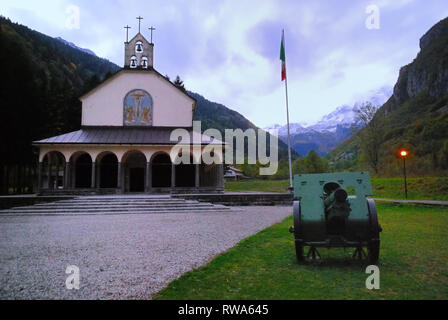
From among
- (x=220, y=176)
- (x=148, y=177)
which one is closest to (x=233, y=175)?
(x=220, y=176)

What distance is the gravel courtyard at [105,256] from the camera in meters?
4.11

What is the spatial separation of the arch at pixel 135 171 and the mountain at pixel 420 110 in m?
27.6

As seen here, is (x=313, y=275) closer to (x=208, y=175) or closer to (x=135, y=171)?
(x=135, y=171)

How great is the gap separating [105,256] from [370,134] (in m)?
40.9

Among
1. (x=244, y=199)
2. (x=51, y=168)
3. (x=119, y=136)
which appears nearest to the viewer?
(x=244, y=199)

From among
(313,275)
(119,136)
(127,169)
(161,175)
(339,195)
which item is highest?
(119,136)

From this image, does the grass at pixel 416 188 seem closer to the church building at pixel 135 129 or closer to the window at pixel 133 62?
the church building at pixel 135 129

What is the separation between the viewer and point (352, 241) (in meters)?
4.89

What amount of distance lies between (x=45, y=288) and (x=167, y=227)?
618cm

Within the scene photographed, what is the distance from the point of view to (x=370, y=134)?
39.6 meters

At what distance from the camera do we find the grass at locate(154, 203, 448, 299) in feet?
12.0

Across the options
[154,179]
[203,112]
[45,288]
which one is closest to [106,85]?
[154,179]

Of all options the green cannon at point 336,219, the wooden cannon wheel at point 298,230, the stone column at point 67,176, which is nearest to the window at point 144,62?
the stone column at point 67,176

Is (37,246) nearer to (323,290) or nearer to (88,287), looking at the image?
(88,287)
